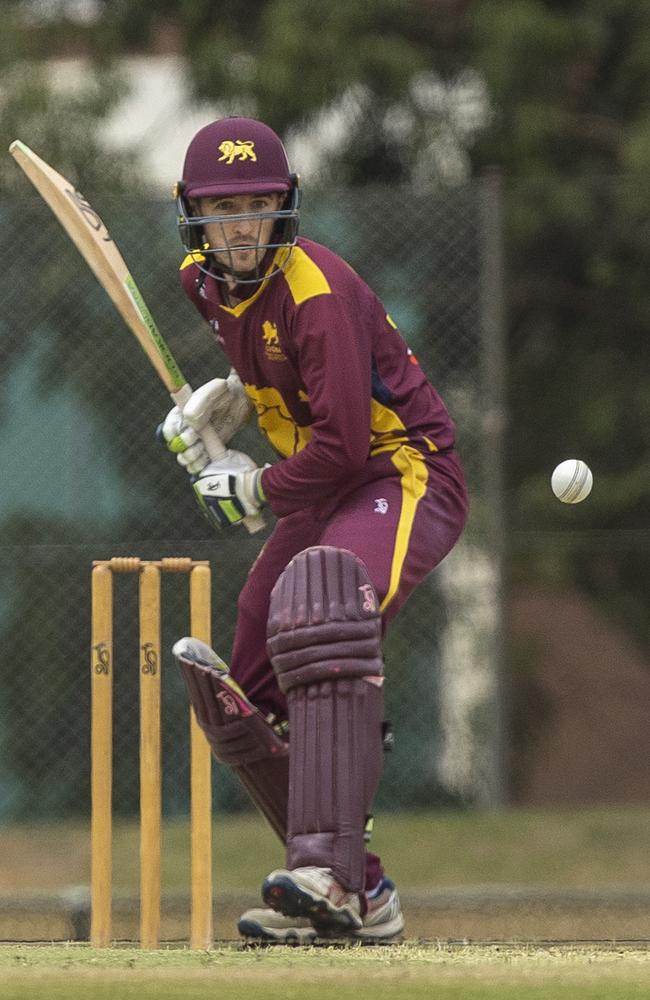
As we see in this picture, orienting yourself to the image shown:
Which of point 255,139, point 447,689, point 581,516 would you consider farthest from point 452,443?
point 581,516

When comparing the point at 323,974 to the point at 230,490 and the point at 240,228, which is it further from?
the point at 240,228

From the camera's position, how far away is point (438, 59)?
26.9ft

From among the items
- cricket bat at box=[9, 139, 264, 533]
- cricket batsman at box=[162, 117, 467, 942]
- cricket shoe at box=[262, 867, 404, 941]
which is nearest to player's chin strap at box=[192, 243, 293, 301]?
cricket batsman at box=[162, 117, 467, 942]

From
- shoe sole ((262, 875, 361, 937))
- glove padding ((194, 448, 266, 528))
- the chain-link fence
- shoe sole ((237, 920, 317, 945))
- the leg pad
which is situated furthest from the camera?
the chain-link fence

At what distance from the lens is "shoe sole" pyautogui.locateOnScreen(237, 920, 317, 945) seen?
3.45m

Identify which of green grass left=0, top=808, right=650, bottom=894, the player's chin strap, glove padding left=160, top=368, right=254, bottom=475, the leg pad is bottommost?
the leg pad

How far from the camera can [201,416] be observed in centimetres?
376

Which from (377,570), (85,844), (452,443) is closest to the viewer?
(377,570)

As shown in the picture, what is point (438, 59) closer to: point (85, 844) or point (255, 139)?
point (85, 844)

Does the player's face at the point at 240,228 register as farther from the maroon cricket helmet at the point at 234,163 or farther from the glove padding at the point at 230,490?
the glove padding at the point at 230,490

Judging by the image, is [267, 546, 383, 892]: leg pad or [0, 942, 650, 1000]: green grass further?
[267, 546, 383, 892]: leg pad

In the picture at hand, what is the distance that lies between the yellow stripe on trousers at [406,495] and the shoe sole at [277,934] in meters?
0.55

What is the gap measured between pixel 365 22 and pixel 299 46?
1.00ft

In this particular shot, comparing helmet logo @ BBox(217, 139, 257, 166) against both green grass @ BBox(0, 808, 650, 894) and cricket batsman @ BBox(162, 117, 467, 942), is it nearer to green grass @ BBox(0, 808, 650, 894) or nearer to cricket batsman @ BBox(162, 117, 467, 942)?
cricket batsman @ BBox(162, 117, 467, 942)
